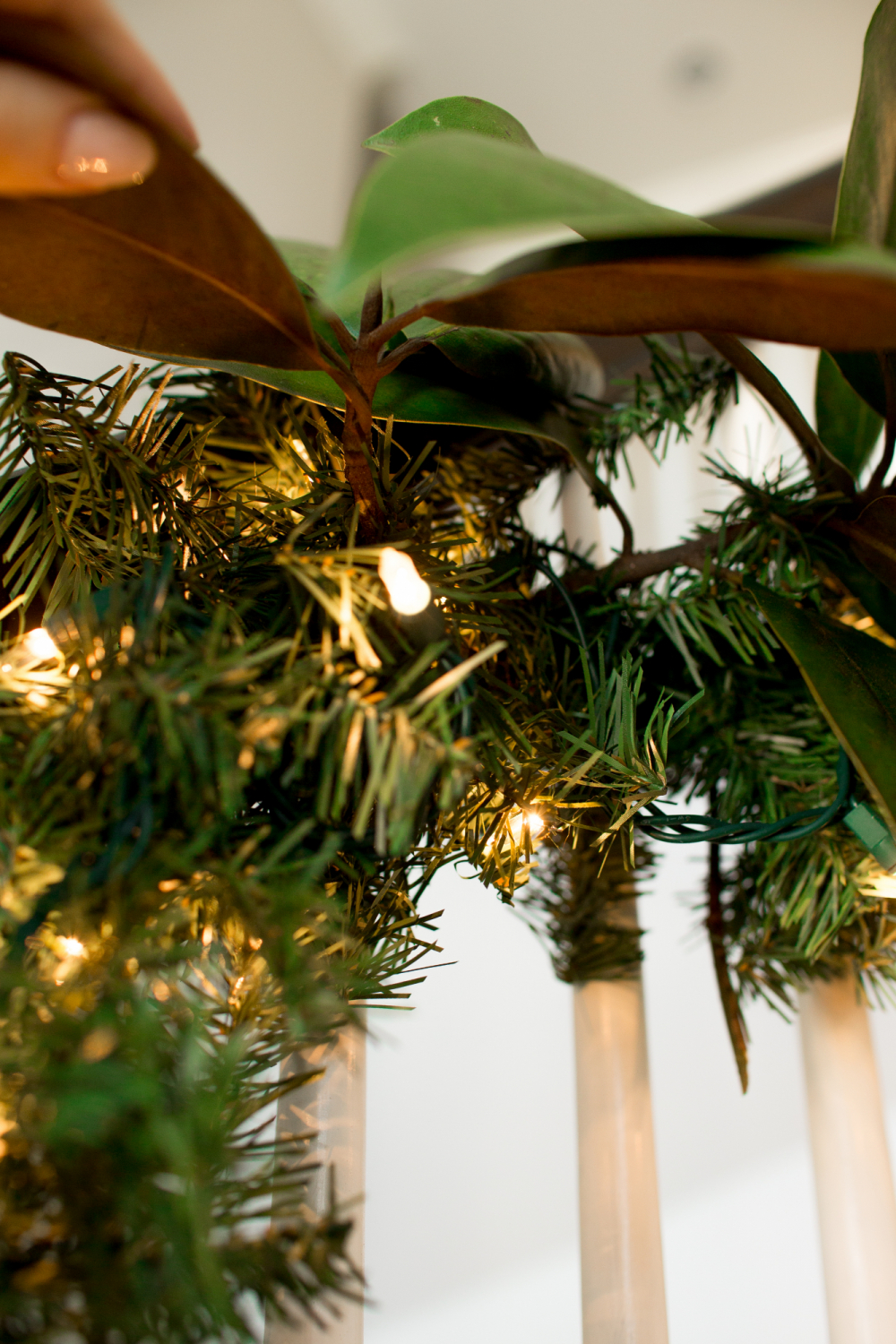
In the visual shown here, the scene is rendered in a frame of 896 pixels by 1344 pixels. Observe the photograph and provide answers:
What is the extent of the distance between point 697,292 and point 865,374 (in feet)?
0.44

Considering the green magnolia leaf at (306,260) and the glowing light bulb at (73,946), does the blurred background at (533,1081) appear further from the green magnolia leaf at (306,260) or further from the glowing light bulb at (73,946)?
the glowing light bulb at (73,946)

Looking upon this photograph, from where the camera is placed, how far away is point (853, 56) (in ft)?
2.77

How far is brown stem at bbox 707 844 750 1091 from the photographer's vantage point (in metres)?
0.26

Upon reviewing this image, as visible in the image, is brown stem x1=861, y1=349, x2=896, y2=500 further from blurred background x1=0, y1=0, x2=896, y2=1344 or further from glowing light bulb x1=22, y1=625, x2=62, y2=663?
glowing light bulb x1=22, y1=625, x2=62, y2=663

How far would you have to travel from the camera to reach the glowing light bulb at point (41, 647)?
166 mm

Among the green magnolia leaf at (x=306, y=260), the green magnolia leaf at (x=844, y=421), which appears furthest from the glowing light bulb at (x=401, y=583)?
the green magnolia leaf at (x=844, y=421)

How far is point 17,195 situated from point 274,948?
0.13 m

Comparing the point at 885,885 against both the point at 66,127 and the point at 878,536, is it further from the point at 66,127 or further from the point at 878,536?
the point at 66,127

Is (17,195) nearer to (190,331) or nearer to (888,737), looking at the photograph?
(190,331)

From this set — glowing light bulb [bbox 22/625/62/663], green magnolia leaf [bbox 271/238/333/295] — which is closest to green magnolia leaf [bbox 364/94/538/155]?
green magnolia leaf [bbox 271/238/333/295]

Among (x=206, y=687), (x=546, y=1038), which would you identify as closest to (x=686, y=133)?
(x=546, y=1038)

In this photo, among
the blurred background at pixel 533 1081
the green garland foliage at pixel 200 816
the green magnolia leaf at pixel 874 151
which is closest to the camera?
the green garland foliage at pixel 200 816

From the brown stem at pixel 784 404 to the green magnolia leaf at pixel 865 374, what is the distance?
2 centimetres

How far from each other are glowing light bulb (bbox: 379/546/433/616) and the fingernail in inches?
2.9
